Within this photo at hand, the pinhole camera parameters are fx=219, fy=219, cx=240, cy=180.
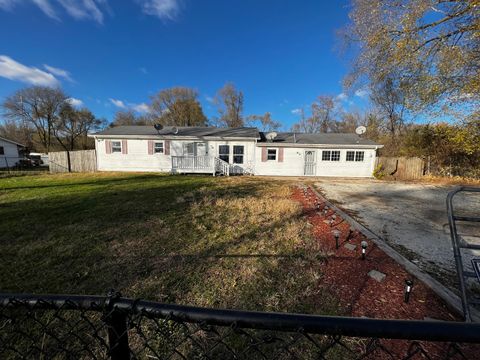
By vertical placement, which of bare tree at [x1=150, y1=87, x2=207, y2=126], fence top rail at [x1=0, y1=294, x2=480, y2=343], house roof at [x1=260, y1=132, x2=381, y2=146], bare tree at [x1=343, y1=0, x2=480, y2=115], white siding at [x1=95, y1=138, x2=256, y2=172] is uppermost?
bare tree at [x1=150, y1=87, x2=207, y2=126]

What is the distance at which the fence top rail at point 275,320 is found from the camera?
24.5 inches

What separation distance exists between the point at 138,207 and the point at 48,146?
1222 inches

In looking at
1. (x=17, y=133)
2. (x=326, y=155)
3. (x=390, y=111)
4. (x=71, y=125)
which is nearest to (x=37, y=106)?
(x=71, y=125)

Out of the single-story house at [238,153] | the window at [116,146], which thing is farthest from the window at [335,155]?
the window at [116,146]

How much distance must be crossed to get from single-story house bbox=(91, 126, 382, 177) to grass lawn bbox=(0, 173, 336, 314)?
30.8 ft

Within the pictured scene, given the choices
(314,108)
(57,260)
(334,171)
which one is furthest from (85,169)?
(314,108)

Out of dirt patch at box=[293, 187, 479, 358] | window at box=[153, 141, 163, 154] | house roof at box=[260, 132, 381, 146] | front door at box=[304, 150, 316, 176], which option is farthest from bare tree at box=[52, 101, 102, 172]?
dirt patch at box=[293, 187, 479, 358]

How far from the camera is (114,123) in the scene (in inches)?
1326

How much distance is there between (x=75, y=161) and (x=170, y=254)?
16663 millimetres

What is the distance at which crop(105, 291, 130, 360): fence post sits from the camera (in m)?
0.80

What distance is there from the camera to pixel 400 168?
1473cm

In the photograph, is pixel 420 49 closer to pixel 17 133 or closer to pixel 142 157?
pixel 142 157

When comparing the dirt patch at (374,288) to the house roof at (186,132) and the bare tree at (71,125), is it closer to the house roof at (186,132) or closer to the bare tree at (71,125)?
the house roof at (186,132)

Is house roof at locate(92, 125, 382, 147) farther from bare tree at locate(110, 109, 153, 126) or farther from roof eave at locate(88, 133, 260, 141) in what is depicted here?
bare tree at locate(110, 109, 153, 126)
